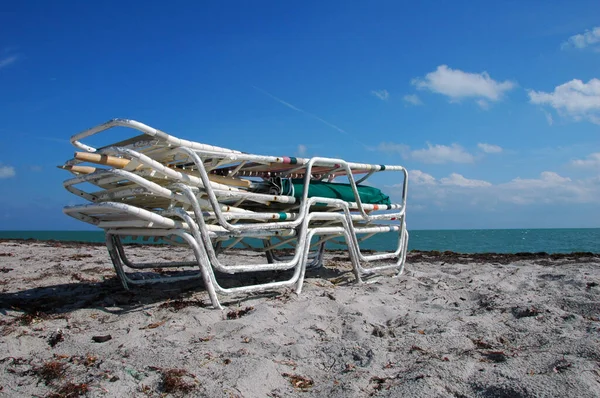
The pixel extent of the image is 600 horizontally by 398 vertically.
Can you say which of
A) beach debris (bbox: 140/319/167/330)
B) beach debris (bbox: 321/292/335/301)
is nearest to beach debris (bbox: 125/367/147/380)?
beach debris (bbox: 140/319/167/330)

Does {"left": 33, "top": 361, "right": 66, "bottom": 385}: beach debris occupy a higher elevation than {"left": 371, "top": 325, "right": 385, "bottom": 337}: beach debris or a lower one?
lower

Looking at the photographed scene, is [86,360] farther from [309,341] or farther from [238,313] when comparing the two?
[309,341]

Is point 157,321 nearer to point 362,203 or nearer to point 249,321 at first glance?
point 249,321

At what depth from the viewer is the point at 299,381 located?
2.93 metres

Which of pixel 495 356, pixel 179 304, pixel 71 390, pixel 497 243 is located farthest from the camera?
pixel 497 243

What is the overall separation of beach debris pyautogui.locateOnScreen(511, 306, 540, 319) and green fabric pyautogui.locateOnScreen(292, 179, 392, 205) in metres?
2.36

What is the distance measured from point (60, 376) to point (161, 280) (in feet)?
9.16

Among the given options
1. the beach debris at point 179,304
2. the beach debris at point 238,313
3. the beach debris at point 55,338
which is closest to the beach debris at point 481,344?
the beach debris at point 238,313

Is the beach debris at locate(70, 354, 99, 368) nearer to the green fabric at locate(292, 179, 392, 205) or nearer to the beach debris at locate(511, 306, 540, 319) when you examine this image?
the green fabric at locate(292, 179, 392, 205)

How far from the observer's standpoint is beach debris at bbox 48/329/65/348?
3.63m

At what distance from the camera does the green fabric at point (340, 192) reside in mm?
5637

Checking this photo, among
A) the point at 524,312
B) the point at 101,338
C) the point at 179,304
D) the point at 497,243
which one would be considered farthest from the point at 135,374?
the point at 497,243

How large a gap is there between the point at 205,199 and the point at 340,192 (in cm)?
173

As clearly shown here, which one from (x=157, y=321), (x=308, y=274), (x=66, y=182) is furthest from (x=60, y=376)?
(x=308, y=274)
